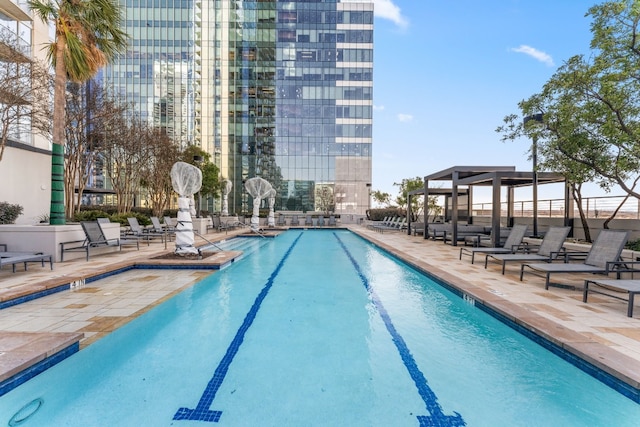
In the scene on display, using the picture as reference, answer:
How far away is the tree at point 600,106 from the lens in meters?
6.78

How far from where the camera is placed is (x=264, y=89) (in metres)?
39.4

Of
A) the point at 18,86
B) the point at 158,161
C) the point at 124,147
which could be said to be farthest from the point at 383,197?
the point at 18,86

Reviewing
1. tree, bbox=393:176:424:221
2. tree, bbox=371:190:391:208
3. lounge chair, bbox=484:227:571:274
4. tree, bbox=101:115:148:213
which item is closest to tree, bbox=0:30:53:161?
tree, bbox=101:115:148:213

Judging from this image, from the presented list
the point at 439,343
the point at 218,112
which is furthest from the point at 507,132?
the point at 218,112

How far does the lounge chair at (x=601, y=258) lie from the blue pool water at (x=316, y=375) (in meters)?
1.74

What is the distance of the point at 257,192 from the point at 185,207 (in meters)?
9.15

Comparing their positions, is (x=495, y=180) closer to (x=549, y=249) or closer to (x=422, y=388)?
(x=549, y=249)

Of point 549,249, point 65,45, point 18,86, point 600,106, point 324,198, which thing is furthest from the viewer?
point 324,198

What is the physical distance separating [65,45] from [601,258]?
13.8 metres

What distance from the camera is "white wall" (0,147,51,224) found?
12.3 meters

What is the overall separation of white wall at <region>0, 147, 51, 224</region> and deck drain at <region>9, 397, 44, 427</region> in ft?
47.2

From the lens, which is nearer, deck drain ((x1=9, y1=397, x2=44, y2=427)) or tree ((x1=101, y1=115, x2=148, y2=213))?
deck drain ((x1=9, y1=397, x2=44, y2=427))

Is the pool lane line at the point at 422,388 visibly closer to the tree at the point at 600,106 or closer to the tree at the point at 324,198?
the tree at the point at 600,106

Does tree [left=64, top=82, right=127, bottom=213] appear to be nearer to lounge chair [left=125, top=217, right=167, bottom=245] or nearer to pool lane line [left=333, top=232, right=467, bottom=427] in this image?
lounge chair [left=125, top=217, right=167, bottom=245]
